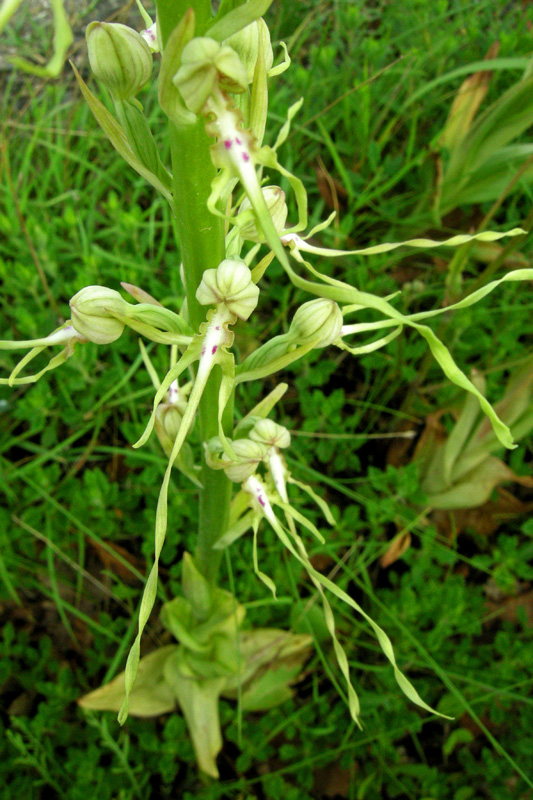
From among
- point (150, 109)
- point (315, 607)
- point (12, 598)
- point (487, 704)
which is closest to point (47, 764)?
point (12, 598)

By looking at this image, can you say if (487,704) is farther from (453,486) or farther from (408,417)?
(408,417)

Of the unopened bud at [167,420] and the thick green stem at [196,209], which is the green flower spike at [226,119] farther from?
the unopened bud at [167,420]

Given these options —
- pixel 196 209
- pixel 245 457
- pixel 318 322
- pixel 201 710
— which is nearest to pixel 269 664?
pixel 201 710

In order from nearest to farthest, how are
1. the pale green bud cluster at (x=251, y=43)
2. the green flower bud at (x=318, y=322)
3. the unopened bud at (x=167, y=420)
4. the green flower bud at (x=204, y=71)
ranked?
the green flower bud at (x=204, y=71) → the pale green bud cluster at (x=251, y=43) → the green flower bud at (x=318, y=322) → the unopened bud at (x=167, y=420)

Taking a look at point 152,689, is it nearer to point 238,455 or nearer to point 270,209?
point 238,455

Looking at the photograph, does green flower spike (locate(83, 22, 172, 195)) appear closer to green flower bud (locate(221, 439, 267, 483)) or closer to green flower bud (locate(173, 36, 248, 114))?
green flower bud (locate(173, 36, 248, 114))

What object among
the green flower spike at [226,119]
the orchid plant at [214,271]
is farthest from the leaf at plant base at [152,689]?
the green flower spike at [226,119]
